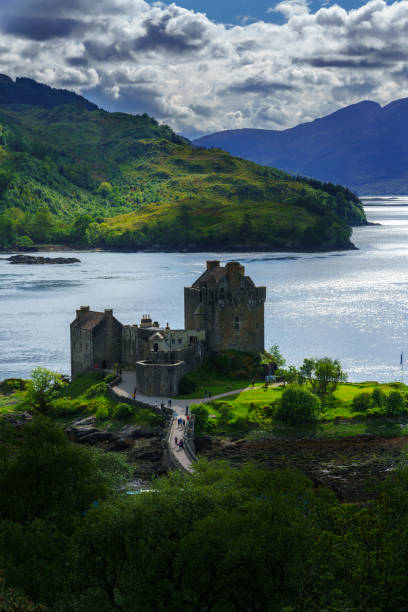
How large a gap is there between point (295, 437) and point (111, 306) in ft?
297

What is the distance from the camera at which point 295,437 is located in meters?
71.8

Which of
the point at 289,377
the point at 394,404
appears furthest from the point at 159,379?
the point at 394,404

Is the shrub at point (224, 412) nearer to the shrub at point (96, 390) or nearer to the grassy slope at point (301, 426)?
the grassy slope at point (301, 426)

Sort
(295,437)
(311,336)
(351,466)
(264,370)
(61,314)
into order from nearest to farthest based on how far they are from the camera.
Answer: (351,466) → (295,437) → (264,370) → (311,336) → (61,314)

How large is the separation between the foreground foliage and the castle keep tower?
5042cm

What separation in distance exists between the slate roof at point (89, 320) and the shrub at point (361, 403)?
106 feet

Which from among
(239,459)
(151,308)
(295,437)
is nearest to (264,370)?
(295,437)

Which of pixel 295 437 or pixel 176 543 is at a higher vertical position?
pixel 176 543

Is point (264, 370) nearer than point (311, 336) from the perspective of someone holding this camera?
Yes

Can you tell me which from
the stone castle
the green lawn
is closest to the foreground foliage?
the green lawn

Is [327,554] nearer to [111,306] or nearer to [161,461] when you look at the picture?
[161,461]

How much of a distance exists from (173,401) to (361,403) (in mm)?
20383

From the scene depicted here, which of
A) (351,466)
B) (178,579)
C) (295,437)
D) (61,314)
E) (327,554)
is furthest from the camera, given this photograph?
(61,314)

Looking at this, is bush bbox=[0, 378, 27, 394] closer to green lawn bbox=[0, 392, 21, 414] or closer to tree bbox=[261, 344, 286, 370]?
green lawn bbox=[0, 392, 21, 414]
